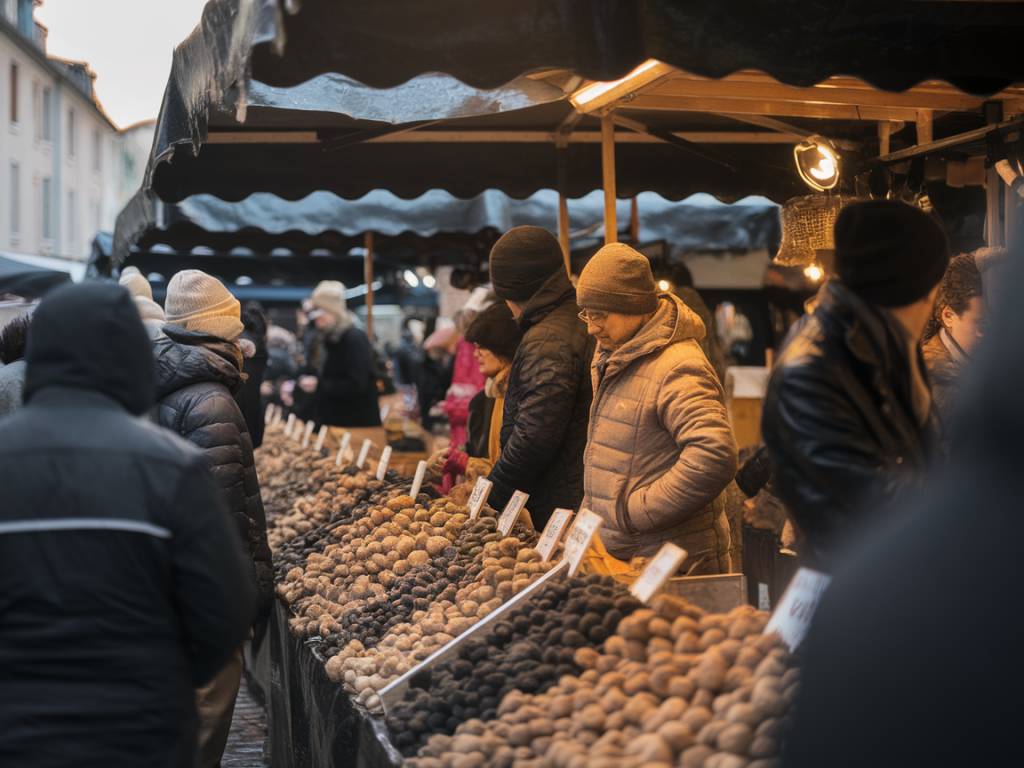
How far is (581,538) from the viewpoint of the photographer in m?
3.27

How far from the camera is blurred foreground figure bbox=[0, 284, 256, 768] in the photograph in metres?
2.36

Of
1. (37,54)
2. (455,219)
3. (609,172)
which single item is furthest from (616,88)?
(37,54)

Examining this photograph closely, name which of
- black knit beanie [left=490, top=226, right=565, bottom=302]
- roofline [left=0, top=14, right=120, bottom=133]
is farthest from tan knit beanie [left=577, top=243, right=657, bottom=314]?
roofline [left=0, top=14, right=120, bottom=133]

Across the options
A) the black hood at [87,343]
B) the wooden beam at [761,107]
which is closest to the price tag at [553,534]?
the black hood at [87,343]

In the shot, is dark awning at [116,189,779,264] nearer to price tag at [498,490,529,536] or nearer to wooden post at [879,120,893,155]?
wooden post at [879,120,893,155]

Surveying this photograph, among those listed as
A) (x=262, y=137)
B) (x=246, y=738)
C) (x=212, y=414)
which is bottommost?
(x=246, y=738)

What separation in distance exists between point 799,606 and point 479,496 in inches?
77.4

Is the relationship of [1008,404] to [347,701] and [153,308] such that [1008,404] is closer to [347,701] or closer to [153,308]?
[347,701]

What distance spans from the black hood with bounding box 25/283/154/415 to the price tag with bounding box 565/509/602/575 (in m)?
1.27

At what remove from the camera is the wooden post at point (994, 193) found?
4672mm

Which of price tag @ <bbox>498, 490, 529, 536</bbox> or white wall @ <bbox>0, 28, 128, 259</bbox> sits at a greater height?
white wall @ <bbox>0, 28, 128, 259</bbox>

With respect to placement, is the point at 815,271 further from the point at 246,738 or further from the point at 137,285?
the point at 137,285

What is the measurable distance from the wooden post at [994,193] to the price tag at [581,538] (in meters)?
2.35

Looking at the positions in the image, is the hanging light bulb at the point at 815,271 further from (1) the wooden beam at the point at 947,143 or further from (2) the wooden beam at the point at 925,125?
(2) the wooden beam at the point at 925,125
